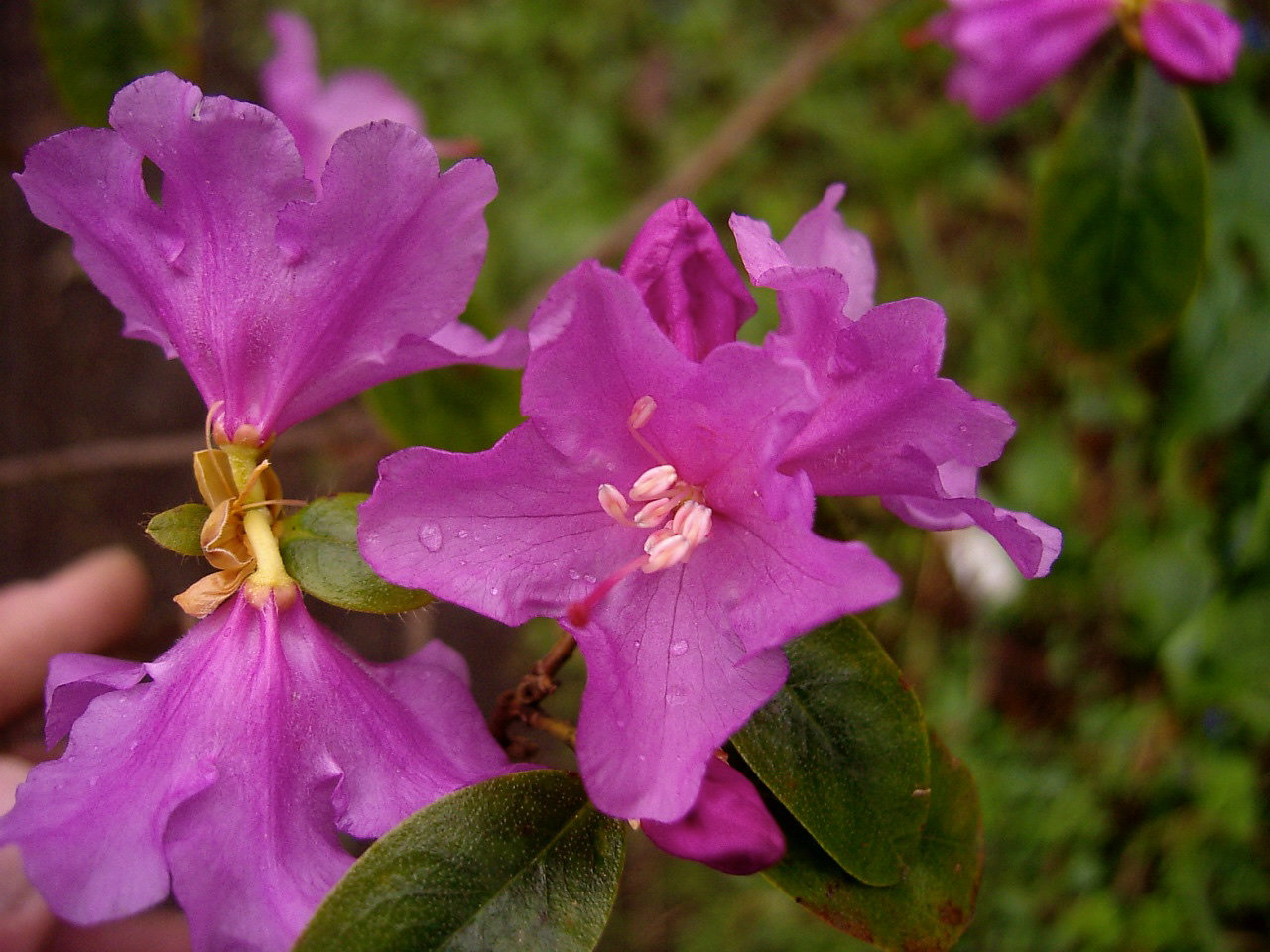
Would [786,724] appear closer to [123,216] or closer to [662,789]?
[662,789]

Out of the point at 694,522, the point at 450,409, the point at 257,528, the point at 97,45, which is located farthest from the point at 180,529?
the point at 97,45

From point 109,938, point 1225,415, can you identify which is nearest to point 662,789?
point 109,938

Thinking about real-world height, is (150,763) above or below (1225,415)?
above

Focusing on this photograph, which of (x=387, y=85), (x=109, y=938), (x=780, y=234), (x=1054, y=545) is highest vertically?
(x=387, y=85)

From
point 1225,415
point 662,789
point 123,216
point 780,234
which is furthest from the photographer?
point 780,234

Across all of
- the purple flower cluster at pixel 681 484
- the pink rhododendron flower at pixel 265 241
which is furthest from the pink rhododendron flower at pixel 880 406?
the pink rhododendron flower at pixel 265 241

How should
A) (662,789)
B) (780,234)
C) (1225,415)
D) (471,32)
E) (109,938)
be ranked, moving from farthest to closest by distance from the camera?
(471,32) < (780,234) < (1225,415) < (109,938) < (662,789)

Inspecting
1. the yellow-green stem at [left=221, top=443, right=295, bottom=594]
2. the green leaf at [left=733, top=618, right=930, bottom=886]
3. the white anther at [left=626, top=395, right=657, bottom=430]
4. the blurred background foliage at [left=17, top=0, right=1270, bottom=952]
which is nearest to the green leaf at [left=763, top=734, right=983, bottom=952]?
the green leaf at [left=733, top=618, right=930, bottom=886]

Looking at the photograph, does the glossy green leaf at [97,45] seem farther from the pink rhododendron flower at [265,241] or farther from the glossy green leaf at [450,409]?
the pink rhododendron flower at [265,241]
